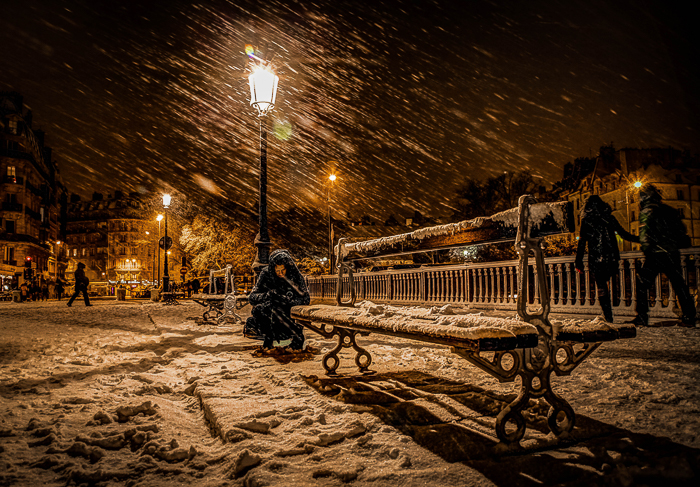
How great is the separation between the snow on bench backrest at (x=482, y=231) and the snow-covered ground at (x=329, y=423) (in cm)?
131

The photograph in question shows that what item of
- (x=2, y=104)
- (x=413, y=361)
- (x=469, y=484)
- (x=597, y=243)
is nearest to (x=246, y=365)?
(x=413, y=361)

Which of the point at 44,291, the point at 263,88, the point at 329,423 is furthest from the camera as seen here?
the point at 44,291

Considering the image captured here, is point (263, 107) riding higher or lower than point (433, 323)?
higher

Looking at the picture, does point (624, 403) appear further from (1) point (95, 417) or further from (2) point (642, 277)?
(2) point (642, 277)

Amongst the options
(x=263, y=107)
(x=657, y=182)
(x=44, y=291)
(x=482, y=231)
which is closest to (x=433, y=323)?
(x=482, y=231)

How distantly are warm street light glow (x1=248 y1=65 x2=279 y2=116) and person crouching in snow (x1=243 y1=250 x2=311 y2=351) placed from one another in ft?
10.3

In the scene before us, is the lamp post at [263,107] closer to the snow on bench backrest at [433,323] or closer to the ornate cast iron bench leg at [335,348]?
the ornate cast iron bench leg at [335,348]

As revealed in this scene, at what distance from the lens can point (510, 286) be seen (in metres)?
10.0

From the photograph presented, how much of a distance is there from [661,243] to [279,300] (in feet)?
19.4

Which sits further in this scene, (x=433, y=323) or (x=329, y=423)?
(x=329, y=423)

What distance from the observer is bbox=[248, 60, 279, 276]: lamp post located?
775cm

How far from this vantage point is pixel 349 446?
2.72m

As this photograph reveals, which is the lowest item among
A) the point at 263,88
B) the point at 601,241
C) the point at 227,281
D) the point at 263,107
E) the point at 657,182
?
the point at 227,281

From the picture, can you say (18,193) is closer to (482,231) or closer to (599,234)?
(599,234)
